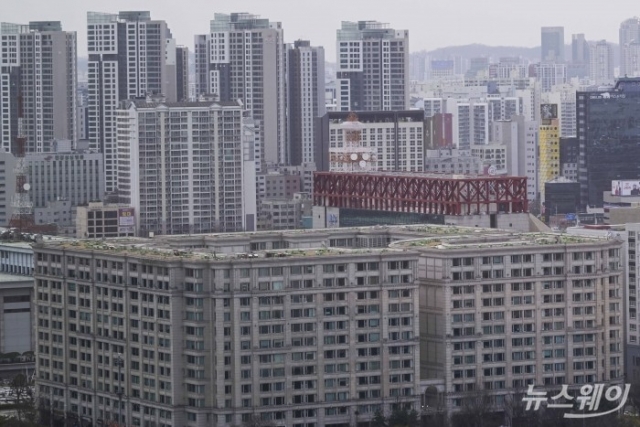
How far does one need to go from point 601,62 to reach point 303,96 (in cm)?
7324

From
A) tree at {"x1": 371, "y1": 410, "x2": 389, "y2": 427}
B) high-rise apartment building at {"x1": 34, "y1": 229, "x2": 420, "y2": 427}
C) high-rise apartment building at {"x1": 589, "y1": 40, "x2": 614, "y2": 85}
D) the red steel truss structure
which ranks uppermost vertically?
high-rise apartment building at {"x1": 589, "y1": 40, "x2": 614, "y2": 85}

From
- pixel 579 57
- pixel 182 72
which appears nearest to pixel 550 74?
pixel 579 57

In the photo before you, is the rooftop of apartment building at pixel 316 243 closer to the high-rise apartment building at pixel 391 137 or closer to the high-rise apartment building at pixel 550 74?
the high-rise apartment building at pixel 391 137

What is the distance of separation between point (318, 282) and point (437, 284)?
2681 mm

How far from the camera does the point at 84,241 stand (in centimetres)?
4800

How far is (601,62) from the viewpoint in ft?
604

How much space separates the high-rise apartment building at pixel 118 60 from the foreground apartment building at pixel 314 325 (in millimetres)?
59762

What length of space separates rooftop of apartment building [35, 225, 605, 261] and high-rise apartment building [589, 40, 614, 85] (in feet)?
420

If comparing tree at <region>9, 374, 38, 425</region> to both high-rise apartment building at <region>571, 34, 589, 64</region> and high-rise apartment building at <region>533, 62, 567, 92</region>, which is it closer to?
high-rise apartment building at <region>533, 62, 567, 92</region>

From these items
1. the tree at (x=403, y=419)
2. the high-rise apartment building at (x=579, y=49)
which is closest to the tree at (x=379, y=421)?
the tree at (x=403, y=419)

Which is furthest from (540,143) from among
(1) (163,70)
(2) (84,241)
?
(2) (84,241)

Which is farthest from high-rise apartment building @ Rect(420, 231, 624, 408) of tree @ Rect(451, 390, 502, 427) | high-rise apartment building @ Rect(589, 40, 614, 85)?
high-rise apartment building @ Rect(589, 40, 614, 85)

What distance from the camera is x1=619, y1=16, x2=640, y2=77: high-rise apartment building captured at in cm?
16438

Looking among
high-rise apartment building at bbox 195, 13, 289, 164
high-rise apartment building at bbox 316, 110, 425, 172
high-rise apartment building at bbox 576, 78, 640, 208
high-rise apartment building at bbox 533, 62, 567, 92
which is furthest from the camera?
high-rise apartment building at bbox 533, 62, 567, 92
